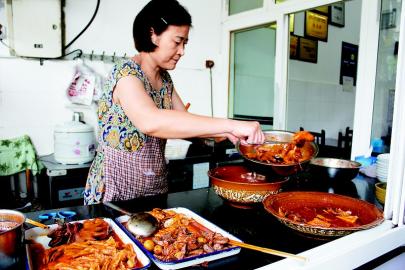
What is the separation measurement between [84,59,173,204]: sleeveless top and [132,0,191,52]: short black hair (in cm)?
15

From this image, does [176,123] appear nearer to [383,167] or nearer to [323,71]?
[383,167]

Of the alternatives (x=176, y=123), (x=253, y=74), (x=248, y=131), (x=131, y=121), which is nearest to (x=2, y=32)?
(x=131, y=121)

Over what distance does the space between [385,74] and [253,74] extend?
1677 millimetres

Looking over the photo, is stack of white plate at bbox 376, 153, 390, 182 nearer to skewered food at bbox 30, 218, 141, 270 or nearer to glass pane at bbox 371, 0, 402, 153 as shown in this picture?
glass pane at bbox 371, 0, 402, 153

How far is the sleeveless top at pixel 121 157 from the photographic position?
61.0 inches

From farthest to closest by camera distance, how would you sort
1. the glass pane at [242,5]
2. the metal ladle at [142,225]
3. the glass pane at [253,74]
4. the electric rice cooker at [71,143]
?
the glass pane at [253,74] < the glass pane at [242,5] < the electric rice cooker at [71,143] < the metal ladle at [142,225]

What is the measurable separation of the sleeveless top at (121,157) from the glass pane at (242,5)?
2414 millimetres

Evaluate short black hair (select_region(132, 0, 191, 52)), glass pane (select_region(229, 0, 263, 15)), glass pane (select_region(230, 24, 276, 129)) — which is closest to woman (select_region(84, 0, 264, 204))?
short black hair (select_region(132, 0, 191, 52))

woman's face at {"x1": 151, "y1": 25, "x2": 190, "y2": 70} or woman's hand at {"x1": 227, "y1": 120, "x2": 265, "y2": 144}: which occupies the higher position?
woman's face at {"x1": 151, "y1": 25, "x2": 190, "y2": 70}

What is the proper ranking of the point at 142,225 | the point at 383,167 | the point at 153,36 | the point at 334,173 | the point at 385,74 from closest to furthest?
the point at 142,225
the point at 153,36
the point at 334,173
the point at 383,167
the point at 385,74

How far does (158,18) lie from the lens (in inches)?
59.7

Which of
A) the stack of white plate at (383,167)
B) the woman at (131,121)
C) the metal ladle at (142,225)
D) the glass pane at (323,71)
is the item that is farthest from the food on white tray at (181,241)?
the glass pane at (323,71)

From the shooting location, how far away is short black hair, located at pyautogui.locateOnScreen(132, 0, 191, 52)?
4.96 feet

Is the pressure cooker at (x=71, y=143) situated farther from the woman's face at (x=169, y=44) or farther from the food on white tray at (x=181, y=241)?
the food on white tray at (x=181, y=241)
